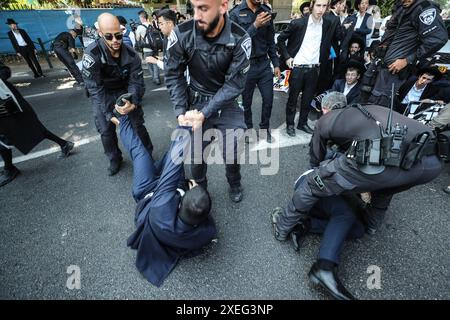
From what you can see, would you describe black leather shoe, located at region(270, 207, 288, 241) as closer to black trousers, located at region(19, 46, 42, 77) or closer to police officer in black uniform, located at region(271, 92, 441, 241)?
police officer in black uniform, located at region(271, 92, 441, 241)

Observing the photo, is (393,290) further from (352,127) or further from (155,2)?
(155,2)

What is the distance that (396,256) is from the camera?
6.14 feet

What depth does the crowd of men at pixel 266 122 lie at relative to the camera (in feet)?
4.87

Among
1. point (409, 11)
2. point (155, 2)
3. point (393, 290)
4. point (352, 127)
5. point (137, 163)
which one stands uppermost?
point (155, 2)

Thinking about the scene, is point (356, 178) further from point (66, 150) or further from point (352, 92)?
point (66, 150)

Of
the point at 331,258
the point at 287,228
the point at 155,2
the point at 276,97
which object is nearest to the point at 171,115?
the point at 276,97

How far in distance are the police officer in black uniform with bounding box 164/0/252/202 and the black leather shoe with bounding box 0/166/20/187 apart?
2.35 metres

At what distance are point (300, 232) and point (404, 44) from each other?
7.82 ft

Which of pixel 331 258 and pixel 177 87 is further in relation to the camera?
pixel 177 87

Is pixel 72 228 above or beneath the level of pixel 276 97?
beneath

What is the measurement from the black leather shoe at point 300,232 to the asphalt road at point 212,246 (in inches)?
2.7

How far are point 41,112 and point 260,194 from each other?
472cm

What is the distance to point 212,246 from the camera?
79.1 inches

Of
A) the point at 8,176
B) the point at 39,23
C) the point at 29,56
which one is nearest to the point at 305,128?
the point at 8,176
